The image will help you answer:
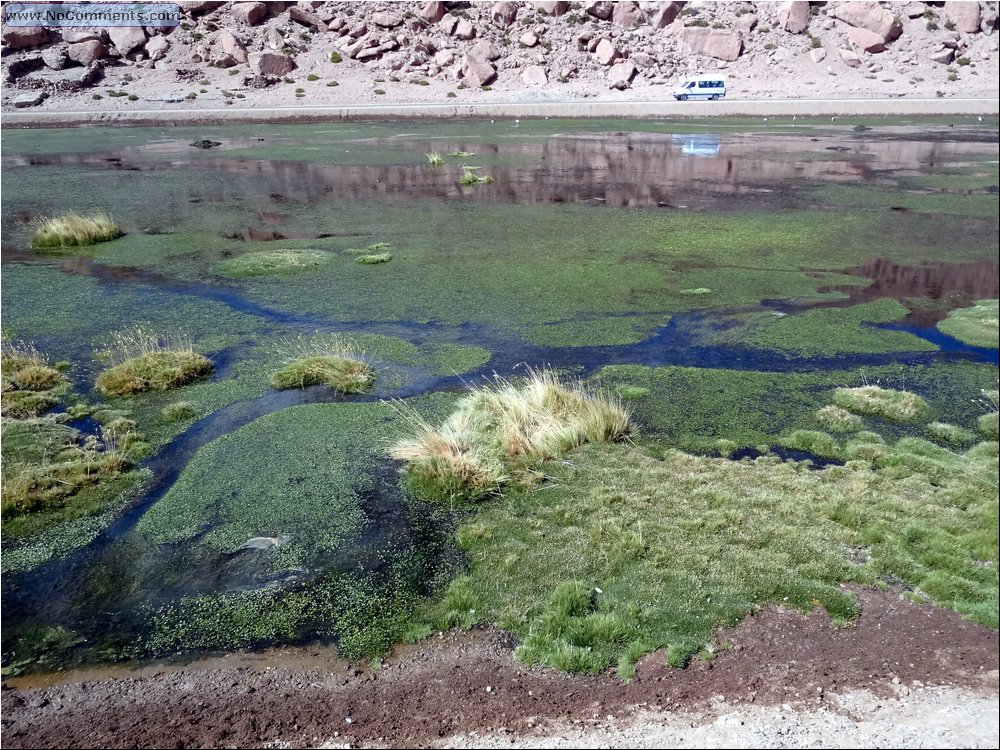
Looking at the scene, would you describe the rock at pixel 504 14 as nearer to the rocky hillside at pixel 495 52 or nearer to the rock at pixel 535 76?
the rocky hillside at pixel 495 52

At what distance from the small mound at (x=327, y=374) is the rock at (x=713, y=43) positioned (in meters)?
62.8

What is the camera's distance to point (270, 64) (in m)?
61.8

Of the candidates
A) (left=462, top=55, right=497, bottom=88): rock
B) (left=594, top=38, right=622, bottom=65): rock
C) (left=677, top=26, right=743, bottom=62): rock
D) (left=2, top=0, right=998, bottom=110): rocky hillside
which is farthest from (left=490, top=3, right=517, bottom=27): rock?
(left=677, top=26, right=743, bottom=62): rock

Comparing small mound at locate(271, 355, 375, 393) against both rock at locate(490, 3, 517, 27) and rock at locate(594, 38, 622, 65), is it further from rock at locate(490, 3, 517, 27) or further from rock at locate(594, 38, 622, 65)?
rock at locate(490, 3, 517, 27)

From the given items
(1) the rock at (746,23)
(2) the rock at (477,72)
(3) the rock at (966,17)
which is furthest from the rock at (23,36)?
(3) the rock at (966,17)

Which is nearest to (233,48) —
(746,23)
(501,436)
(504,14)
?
(504,14)

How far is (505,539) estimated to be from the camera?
6938mm

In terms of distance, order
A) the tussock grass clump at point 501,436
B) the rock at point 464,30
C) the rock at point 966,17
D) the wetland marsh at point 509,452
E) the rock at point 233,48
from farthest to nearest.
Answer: the rock at point 464,30, the rock at point 233,48, the rock at point 966,17, the tussock grass clump at point 501,436, the wetland marsh at point 509,452

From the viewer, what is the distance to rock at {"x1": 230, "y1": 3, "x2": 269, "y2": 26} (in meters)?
68.0

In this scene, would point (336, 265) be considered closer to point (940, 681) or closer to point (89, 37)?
point (940, 681)

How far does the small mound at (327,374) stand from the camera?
1043 cm

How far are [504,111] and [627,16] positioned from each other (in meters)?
22.2

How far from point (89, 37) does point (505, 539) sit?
7458 centimetres

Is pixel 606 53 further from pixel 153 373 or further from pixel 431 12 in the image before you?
pixel 153 373
